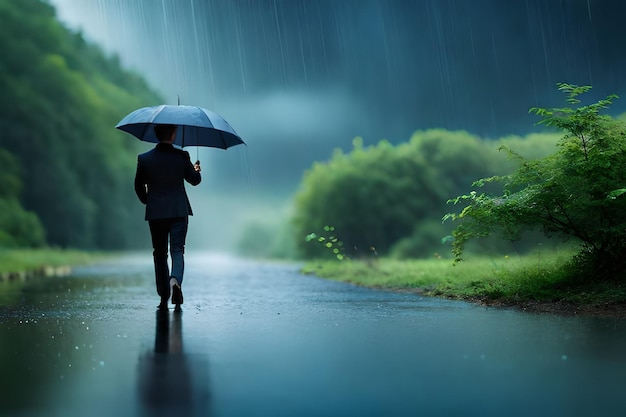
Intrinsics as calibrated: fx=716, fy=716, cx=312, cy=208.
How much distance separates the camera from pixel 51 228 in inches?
1797

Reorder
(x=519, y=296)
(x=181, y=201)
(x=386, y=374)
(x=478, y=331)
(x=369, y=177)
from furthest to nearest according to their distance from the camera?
(x=369, y=177), (x=519, y=296), (x=181, y=201), (x=478, y=331), (x=386, y=374)

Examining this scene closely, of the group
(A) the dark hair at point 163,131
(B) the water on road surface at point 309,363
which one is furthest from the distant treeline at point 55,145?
(B) the water on road surface at point 309,363

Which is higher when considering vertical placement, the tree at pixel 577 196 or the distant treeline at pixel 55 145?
the distant treeline at pixel 55 145

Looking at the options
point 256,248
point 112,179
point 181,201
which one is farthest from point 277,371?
point 256,248

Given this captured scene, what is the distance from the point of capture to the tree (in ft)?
34.0

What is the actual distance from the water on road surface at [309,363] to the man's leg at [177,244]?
57 centimetres

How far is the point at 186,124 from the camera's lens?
9.27 meters

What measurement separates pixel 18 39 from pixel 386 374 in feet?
149

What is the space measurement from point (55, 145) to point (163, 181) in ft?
130

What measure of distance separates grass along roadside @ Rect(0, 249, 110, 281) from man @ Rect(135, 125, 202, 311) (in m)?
12.5

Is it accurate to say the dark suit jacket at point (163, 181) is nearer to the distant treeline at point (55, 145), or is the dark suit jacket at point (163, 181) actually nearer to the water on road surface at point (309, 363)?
the water on road surface at point (309, 363)

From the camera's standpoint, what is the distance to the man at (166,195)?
30.5ft

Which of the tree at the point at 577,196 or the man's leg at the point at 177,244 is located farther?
the tree at the point at 577,196

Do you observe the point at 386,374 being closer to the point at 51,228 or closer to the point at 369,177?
the point at 369,177
